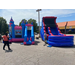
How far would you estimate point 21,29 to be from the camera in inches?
450

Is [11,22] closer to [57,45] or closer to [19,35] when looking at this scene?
[19,35]

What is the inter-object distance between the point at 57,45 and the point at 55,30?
5150 mm

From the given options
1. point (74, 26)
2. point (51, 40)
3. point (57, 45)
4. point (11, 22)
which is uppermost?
point (74, 26)

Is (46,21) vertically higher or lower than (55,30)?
higher

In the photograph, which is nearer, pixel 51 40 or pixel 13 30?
pixel 51 40
